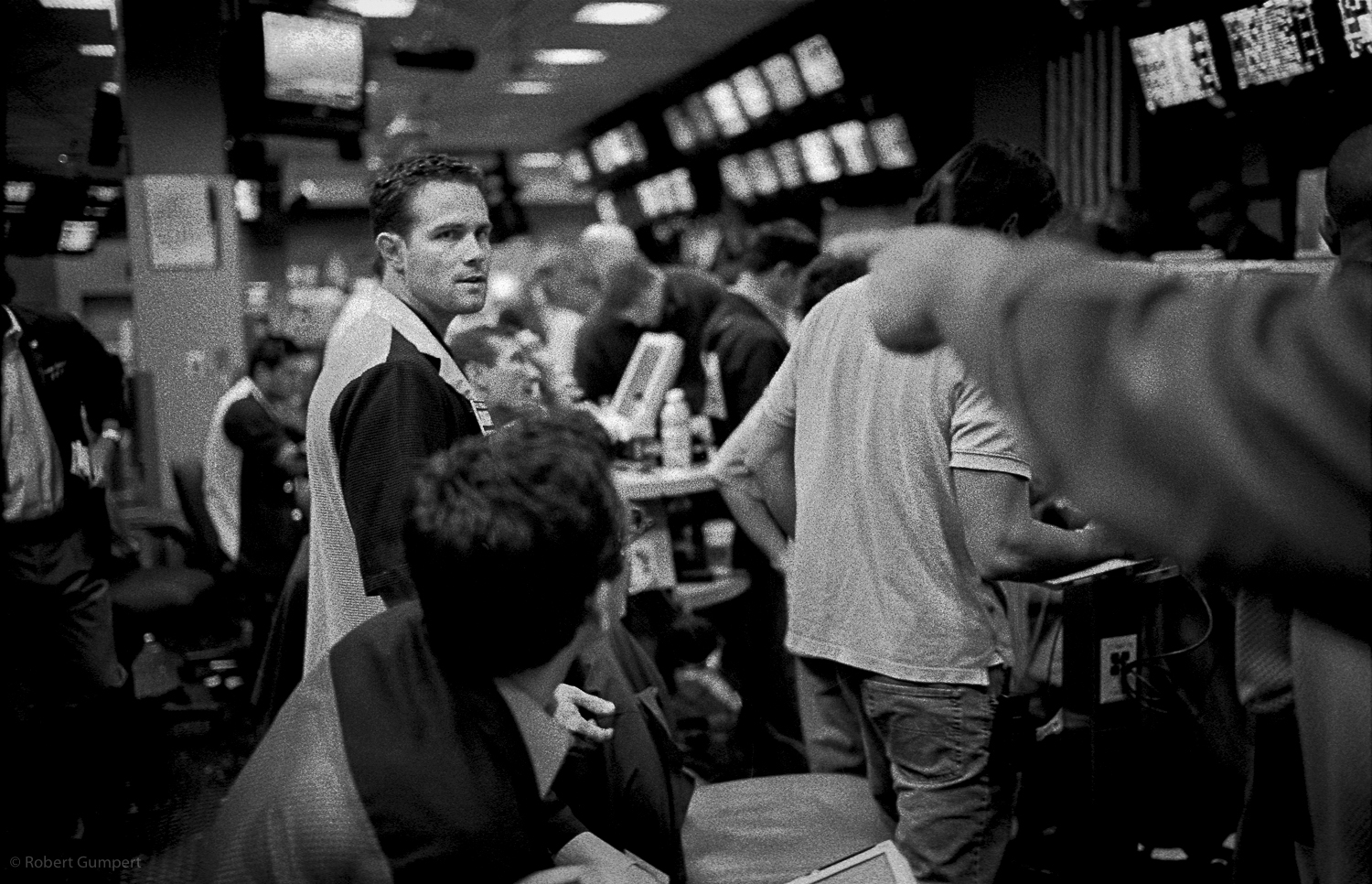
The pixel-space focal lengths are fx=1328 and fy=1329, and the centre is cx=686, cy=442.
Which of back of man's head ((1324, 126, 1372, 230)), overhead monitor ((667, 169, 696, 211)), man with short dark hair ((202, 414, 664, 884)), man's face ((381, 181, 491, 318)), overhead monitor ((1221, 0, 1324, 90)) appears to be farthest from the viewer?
overhead monitor ((667, 169, 696, 211))

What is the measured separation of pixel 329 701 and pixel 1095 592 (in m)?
1.90

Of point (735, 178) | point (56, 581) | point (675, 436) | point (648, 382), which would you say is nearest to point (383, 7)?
point (735, 178)

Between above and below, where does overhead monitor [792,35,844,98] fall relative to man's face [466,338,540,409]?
above

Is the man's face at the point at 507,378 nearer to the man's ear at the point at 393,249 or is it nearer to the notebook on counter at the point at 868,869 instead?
the man's ear at the point at 393,249

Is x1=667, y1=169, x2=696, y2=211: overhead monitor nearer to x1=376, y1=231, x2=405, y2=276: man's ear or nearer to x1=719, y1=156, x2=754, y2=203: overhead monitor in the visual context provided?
x1=719, y1=156, x2=754, y2=203: overhead monitor

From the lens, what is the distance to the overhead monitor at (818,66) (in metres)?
9.70

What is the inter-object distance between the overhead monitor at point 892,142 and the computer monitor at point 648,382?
16.4 ft

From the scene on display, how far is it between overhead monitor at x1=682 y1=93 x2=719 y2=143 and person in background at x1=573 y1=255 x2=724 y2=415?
659cm

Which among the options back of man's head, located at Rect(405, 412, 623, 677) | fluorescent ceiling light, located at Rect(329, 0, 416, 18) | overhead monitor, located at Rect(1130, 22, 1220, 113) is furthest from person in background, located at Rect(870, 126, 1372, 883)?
fluorescent ceiling light, located at Rect(329, 0, 416, 18)

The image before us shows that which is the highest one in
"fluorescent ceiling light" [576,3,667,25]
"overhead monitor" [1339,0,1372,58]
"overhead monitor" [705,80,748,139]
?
"fluorescent ceiling light" [576,3,667,25]

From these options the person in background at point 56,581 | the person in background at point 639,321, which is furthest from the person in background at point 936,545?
the person in background at point 639,321

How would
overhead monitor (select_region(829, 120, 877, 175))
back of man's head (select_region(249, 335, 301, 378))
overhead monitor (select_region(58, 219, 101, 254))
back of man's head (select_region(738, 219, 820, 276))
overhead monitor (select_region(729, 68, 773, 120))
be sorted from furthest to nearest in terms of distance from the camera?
overhead monitor (select_region(729, 68, 773, 120)) → overhead monitor (select_region(829, 120, 877, 175)) → back of man's head (select_region(249, 335, 301, 378)) → back of man's head (select_region(738, 219, 820, 276)) → overhead monitor (select_region(58, 219, 101, 254))

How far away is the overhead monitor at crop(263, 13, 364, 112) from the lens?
693 cm

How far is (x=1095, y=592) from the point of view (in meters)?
2.82
